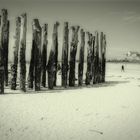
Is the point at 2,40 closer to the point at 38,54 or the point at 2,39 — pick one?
the point at 2,39

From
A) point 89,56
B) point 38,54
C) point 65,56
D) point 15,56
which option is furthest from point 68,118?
point 89,56

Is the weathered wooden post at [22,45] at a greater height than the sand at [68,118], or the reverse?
the weathered wooden post at [22,45]

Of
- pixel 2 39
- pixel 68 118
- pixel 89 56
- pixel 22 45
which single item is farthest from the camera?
pixel 89 56

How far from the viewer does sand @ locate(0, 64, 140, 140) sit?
15.3 ft

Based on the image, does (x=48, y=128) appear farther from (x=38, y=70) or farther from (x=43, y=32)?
(x=43, y=32)

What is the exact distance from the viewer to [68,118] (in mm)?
5660

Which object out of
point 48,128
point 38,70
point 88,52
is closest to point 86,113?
point 48,128

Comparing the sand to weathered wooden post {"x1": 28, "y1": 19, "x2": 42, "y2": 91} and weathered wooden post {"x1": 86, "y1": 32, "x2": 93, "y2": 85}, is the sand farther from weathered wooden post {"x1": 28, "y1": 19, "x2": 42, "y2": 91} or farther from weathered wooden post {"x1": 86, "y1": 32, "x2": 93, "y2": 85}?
weathered wooden post {"x1": 86, "y1": 32, "x2": 93, "y2": 85}

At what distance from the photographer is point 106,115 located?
19.6ft

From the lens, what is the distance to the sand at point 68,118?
15.3 feet

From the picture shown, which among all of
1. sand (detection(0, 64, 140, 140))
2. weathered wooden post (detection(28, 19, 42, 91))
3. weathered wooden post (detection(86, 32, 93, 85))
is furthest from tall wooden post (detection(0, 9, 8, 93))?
weathered wooden post (detection(86, 32, 93, 85))

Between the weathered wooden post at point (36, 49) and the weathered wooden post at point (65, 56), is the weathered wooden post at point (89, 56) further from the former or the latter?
the weathered wooden post at point (36, 49)

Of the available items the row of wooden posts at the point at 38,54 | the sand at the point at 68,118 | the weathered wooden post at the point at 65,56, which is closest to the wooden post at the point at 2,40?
the row of wooden posts at the point at 38,54

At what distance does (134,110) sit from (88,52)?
6.14 metres
